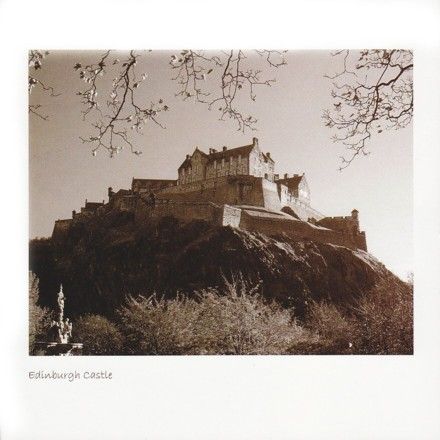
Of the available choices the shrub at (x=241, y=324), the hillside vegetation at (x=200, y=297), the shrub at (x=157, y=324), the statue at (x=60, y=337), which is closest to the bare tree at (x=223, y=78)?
the hillside vegetation at (x=200, y=297)

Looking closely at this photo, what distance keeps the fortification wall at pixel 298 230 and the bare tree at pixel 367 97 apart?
0.36 metres

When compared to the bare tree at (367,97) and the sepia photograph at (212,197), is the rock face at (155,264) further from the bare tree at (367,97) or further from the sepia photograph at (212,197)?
the bare tree at (367,97)

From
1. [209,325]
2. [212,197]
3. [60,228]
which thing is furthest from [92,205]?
[209,325]

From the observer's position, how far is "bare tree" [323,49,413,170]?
2.90 meters

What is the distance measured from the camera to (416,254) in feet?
9.51

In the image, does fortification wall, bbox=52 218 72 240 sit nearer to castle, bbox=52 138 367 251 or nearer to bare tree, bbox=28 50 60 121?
castle, bbox=52 138 367 251

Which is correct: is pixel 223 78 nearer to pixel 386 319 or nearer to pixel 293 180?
pixel 293 180

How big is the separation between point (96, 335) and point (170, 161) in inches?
37.4

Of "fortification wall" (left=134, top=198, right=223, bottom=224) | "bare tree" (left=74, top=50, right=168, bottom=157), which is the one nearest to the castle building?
"fortification wall" (left=134, top=198, right=223, bottom=224)

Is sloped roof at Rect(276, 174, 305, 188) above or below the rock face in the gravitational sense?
above
